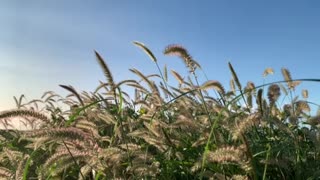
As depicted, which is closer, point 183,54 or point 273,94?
point 273,94

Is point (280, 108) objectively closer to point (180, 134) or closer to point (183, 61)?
point (180, 134)

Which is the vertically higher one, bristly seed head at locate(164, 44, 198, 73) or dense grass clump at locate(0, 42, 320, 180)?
bristly seed head at locate(164, 44, 198, 73)

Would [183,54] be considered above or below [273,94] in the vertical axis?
above

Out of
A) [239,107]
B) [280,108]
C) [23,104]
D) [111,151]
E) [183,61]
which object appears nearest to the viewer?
[111,151]

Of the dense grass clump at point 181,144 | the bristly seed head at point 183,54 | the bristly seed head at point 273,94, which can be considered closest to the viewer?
the dense grass clump at point 181,144

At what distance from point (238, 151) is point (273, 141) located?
1258 millimetres

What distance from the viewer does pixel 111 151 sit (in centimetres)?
255

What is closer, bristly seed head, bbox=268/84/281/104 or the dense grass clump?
the dense grass clump

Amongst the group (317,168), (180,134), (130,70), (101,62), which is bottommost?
(317,168)

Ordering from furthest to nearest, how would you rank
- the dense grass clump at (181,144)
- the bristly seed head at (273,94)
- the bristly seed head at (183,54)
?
1. the bristly seed head at (183,54)
2. the bristly seed head at (273,94)
3. the dense grass clump at (181,144)

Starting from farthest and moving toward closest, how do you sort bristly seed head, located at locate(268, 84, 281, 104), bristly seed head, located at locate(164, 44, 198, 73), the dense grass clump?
bristly seed head, located at locate(164, 44, 198, 73) → bristly seed head, located at locate(268, 84, 281, 104) → the dense grass clump

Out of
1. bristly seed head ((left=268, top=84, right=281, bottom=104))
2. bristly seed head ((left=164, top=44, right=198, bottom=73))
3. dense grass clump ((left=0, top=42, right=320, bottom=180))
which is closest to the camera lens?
dense grass clump ((left=0, top=42, right=320, bottom=180))

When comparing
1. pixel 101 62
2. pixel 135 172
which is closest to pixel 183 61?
pixel 101 62

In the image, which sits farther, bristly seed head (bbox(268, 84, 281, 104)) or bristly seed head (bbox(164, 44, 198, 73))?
bristly seed head (bbox(164, 44, 198, 73))
